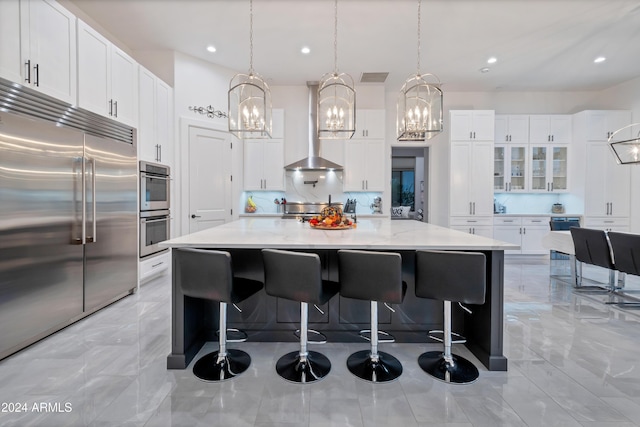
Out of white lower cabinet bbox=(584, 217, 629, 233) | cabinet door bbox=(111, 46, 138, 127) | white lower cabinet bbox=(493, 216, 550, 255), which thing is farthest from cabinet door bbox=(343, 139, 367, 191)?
white lower cabinet bbox=(584, 217, 629, 233)

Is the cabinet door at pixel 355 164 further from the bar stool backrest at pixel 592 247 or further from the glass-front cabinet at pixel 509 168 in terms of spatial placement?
the bar stool backrest at pixel 592 247

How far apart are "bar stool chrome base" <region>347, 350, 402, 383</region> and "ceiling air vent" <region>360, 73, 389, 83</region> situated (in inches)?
183

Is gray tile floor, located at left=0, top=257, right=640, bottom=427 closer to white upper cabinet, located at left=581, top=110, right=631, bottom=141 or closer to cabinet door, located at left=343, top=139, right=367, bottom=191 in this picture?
cabinet door, located at left=343, top=139, right=367, bottom=191

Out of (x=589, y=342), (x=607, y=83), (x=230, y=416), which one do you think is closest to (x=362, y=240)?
(x=230, y=416)

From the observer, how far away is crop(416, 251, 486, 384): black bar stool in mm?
1778

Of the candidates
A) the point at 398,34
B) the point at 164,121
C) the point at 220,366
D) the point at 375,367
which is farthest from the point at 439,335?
the point at 164,121

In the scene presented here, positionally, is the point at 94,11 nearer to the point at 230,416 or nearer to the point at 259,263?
the point at 259,263

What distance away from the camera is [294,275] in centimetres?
181

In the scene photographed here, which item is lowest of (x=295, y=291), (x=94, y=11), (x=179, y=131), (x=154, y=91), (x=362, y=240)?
(x=295, y=291)

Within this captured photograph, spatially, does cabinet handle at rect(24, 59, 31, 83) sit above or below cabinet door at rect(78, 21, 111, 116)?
below

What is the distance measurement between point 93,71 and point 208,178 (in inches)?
84.9

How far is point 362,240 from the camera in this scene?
2.12 meters

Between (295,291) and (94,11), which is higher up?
(94,11)

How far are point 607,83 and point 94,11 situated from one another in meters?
8.35
